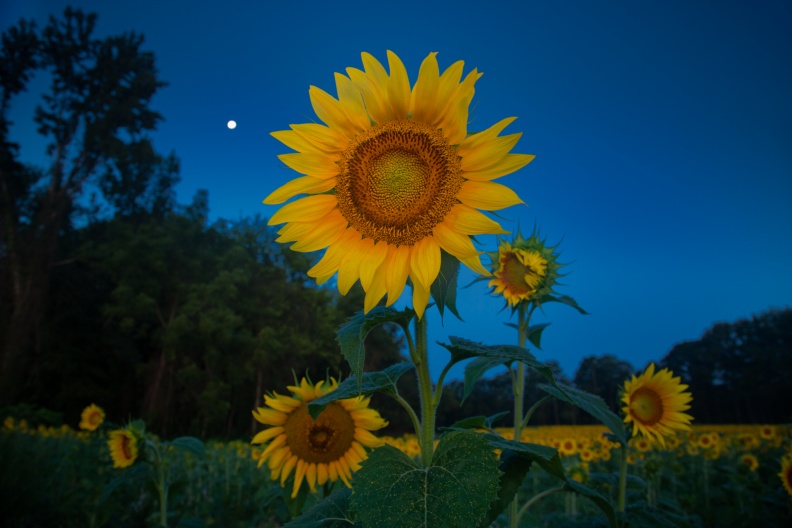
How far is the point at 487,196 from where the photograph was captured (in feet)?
4.32

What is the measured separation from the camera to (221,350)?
77.6 ft

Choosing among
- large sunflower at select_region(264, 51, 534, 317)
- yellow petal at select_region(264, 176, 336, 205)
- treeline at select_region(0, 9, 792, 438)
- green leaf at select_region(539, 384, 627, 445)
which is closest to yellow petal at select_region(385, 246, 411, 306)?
large sunflower at select_region(264, 51, 534, 317)

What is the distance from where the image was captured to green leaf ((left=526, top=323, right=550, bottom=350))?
2352 mm

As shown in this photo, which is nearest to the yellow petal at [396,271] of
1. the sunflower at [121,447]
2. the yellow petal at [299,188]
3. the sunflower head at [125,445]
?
the yellow petal at [299,188]

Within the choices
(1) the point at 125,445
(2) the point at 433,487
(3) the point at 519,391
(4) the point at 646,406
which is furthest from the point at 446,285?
(1) the point at 125,445

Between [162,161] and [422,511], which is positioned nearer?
[422,511]

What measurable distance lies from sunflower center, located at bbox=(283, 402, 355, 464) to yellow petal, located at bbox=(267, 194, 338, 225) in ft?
3.81

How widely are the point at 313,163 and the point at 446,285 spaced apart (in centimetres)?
51

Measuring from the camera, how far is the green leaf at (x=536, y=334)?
2.35 meters

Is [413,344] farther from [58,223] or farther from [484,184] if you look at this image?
[58,223]

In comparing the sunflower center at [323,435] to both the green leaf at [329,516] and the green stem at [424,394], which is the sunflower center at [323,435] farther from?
the green stem at [424,394]

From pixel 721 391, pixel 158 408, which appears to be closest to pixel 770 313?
pixel 721 391

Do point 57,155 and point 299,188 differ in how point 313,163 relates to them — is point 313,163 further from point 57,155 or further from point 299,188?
point 57,155

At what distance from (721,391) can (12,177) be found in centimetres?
3580
